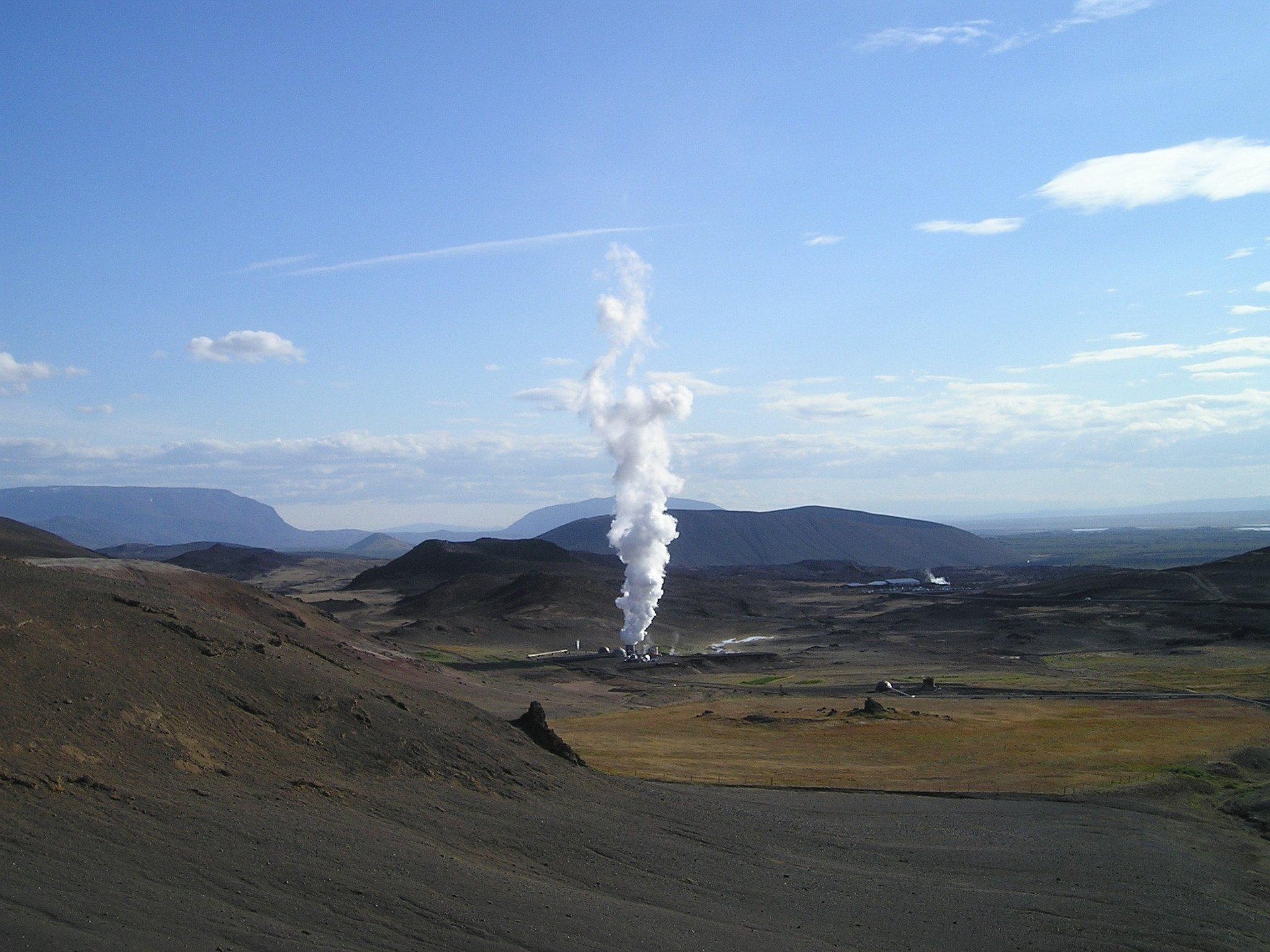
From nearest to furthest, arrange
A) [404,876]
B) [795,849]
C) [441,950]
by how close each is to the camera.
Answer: [441,950] → [404,876] → [795,849]

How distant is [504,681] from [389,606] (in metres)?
69.5

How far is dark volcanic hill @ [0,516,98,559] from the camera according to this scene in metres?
100

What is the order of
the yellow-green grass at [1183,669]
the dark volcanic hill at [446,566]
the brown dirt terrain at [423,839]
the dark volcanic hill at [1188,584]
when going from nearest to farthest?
1. the brown dirt terrain at [423,839]
2. the yellow-green grass at [1183,669]
3. the dark volcanic hill at [1188,584]
4. the dark volcanic hill at [446,566]

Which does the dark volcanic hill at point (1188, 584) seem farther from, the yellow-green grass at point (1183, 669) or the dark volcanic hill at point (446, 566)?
the dark volcanic hill at point (446, 566)

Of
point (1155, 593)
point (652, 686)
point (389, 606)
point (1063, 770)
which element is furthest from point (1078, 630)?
point (389, 606)

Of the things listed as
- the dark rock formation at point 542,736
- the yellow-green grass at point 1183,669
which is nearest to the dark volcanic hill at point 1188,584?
the yellow-green grass at point 1183,669

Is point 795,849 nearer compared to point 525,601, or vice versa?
point 795,849

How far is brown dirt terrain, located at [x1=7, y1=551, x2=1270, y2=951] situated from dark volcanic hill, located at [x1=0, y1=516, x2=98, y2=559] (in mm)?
76655

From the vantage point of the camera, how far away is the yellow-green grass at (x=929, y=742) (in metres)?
37.7

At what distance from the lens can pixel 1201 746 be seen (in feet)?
144

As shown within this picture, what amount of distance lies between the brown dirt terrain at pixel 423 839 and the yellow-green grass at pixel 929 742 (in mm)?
4570

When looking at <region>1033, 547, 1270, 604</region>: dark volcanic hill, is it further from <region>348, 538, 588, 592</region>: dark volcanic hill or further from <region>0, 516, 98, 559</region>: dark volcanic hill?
<region>0, 516, 98, 559</region>: dark volcanic hill

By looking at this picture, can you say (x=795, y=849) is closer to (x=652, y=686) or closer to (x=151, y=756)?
(x=151, y=756)

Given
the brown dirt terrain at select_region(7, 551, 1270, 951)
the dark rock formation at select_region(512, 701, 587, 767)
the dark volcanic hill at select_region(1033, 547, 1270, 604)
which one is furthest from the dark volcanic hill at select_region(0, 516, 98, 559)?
the dark volcanic hill at select_region(1033, 547, 1270, 604)
